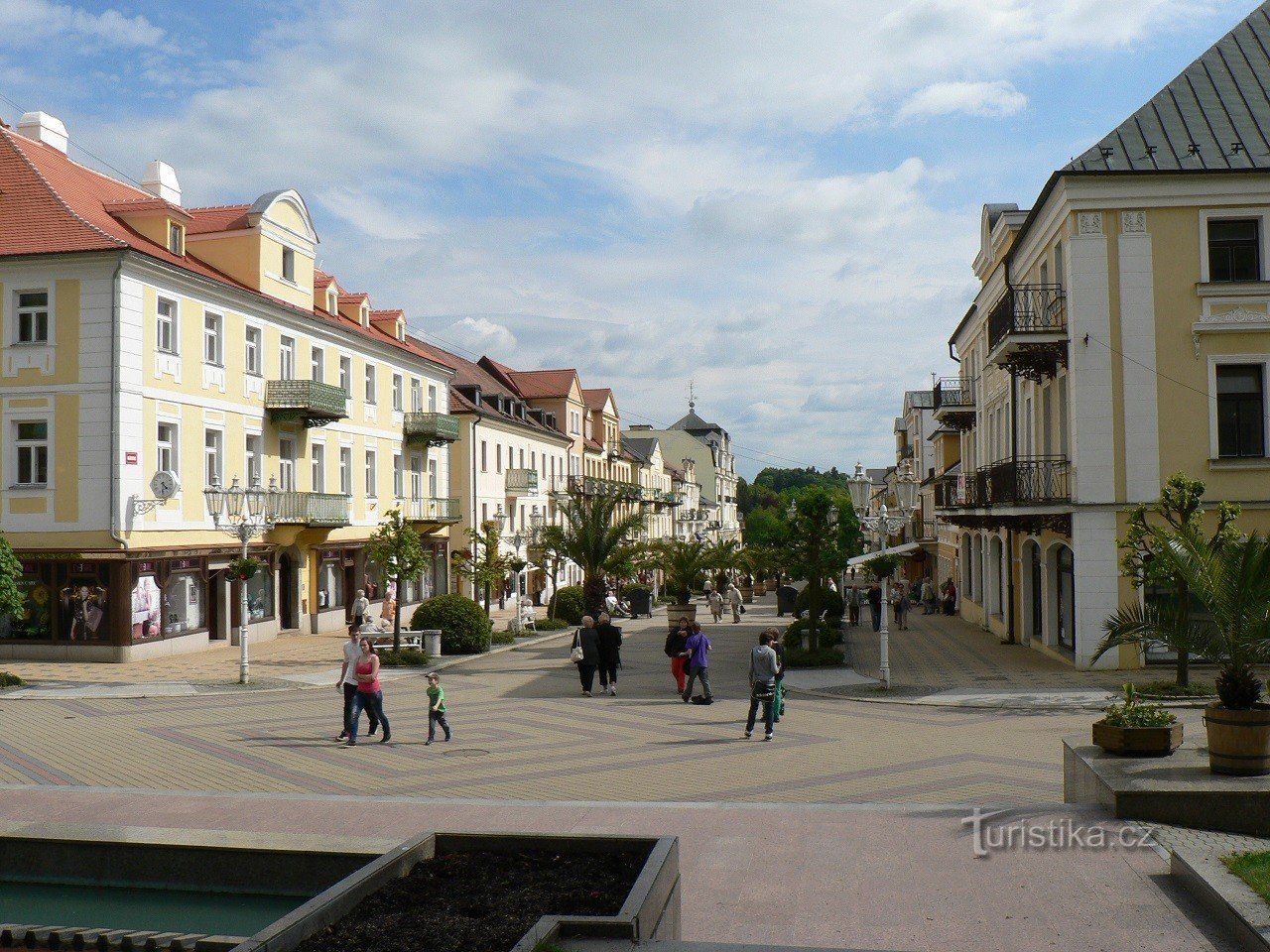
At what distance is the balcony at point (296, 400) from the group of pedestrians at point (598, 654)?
1513cm

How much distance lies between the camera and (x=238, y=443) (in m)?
31.4

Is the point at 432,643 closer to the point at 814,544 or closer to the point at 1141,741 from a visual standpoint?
the point at 814,544

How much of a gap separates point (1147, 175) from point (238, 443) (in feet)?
78.9

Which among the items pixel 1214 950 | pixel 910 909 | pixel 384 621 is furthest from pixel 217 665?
pixel 1214 950

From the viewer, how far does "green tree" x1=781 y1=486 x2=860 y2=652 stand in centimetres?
2741

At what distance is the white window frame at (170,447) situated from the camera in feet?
91.8

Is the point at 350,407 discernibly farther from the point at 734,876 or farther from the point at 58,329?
the point at 734,876

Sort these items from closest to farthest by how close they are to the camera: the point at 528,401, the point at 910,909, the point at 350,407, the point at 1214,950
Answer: the point at 1214,950, the point at 910,909, the point at 350,407, the point at 528,401

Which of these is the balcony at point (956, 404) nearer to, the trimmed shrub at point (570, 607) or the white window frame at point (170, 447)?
the trimmed shrub at point (570, 607)

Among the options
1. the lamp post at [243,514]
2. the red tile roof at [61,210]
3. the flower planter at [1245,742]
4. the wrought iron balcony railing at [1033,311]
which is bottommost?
the flower planter at [1245,742]

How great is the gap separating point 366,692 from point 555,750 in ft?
9.58

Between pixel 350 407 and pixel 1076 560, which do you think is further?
pixel 350 407

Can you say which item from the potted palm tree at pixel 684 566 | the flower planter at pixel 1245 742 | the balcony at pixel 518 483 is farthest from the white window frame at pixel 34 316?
the balcony at pixel 518 483

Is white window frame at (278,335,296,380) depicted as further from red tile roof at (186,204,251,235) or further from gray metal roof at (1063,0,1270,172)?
gray metal roof at (1063,0,1270,172)
